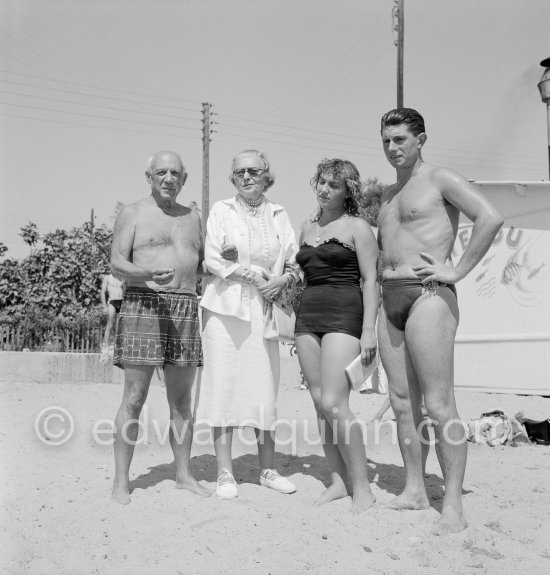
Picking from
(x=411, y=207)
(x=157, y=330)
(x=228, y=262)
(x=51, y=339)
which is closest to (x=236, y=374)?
(x=157, y=330)

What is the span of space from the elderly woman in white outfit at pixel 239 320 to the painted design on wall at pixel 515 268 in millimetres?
6052

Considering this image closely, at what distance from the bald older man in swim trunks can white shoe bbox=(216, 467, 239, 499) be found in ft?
0.37

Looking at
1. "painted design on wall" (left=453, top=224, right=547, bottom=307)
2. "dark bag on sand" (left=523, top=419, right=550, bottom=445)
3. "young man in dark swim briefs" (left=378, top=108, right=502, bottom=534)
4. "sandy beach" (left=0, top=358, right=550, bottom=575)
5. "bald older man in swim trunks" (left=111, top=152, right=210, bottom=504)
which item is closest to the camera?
"sandy beach" (left=0, top=358, right=550, bottom=575)

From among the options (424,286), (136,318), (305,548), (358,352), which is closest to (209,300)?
(136,318)

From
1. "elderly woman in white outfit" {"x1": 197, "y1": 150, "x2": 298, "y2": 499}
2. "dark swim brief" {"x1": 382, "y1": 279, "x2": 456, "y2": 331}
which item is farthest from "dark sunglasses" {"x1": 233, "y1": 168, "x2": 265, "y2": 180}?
"dark swim brief" {"x1": 382, "y1": 279, "x2": 456, "y2": 331}

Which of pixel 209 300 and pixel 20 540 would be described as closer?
pixel 20 540

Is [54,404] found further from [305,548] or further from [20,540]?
[305,548]

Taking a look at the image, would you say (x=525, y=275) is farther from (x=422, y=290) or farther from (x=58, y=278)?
(x=58, y=278)

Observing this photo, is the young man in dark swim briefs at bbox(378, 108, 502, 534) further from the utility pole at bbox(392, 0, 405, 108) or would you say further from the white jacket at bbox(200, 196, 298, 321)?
the utility pole at bbox(392, 0, 405, 108)

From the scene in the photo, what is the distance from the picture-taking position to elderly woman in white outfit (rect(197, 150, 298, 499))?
4.25 m

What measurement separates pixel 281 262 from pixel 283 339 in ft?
1.78

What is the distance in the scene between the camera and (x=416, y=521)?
362 cm

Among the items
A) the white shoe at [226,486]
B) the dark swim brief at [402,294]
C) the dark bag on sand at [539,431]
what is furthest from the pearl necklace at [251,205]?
the dark bag on sand at [539,431]

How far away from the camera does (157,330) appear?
4051 millimetres
